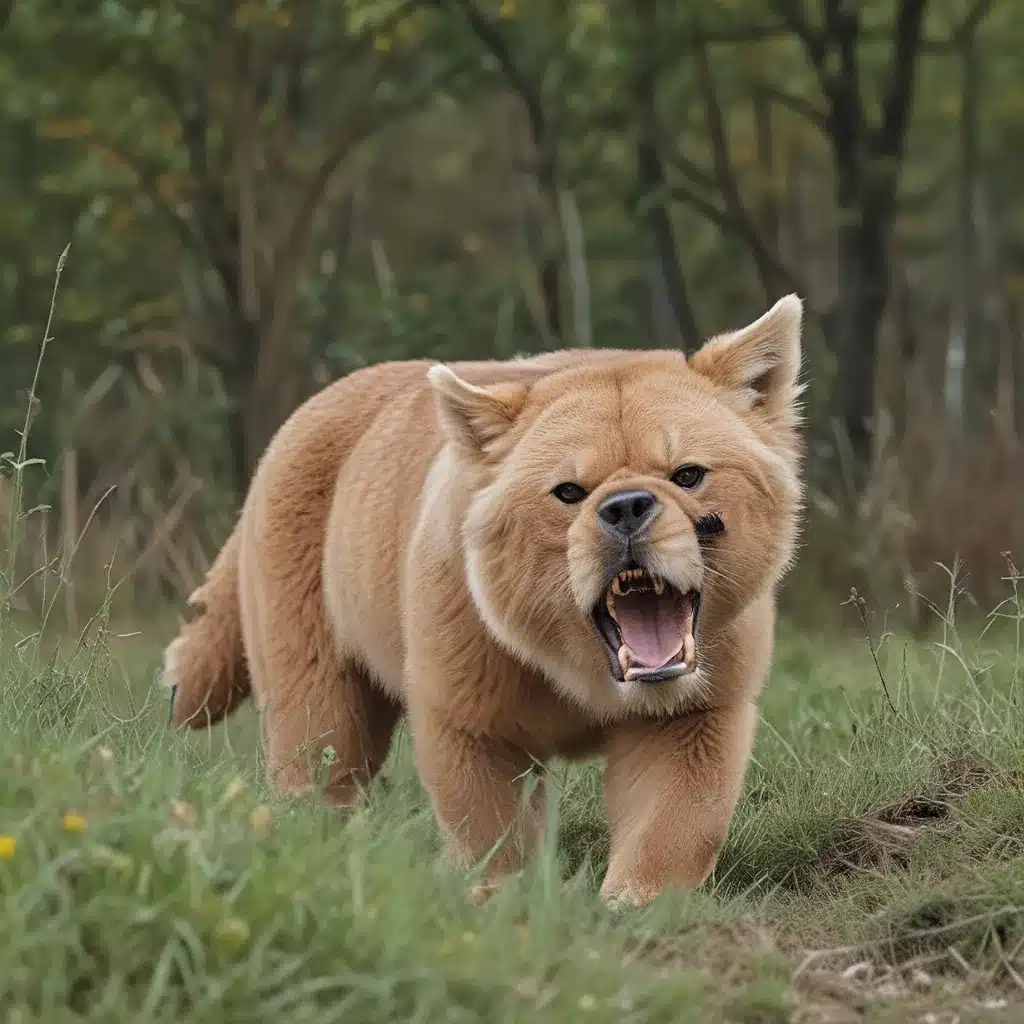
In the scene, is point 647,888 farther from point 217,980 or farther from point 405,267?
point 405,267

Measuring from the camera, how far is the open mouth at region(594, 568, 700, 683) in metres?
4.61

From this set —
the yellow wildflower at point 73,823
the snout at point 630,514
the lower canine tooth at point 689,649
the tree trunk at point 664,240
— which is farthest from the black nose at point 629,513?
the tree trunk at point 664,240

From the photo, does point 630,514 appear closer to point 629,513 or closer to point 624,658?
point 629,513

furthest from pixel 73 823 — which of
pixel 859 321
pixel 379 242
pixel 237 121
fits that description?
pixel 379 242

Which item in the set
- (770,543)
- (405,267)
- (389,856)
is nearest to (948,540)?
(770,543)

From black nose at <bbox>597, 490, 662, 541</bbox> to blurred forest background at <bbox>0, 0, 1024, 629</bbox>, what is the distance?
3380mm

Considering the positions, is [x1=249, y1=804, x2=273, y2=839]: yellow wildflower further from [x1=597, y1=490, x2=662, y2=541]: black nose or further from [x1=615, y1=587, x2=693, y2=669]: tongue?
[x1=615, y1=587, x2=693, y2=669]: tongue

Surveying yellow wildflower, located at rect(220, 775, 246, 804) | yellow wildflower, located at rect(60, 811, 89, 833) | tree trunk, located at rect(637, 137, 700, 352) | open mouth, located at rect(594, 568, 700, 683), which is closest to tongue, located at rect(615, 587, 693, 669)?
open mouth, located at rect(594, 568, 700, 683)

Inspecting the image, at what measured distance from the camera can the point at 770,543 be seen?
15.8 ft

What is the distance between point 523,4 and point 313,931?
34.6 feet

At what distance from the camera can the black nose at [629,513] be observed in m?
4.40

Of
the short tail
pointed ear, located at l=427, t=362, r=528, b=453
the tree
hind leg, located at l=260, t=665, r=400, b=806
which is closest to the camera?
pointed ear, located at l=427, t=362, r=528, b=453

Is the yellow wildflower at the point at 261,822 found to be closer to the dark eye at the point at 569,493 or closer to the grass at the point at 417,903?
the grass at the point at 417,903

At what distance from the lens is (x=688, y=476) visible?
4.65 m
